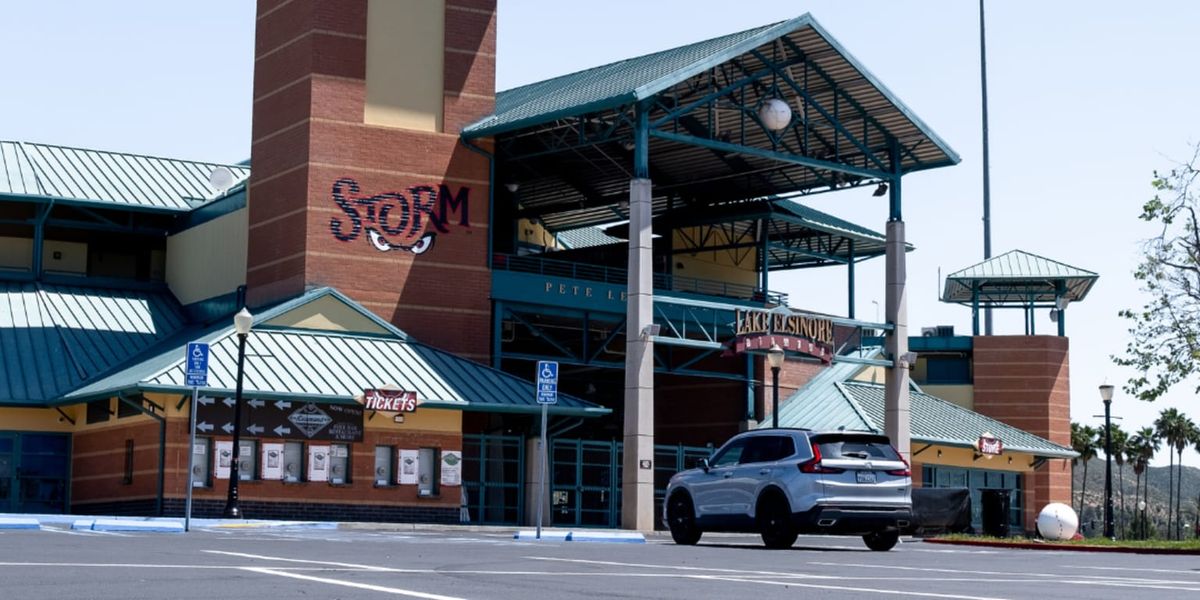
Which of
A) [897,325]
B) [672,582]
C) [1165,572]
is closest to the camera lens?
[672,582]

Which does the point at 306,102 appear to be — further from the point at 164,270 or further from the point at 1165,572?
the point at 1165,572

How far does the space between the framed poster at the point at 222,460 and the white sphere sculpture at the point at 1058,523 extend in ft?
60.3

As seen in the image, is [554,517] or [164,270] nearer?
[554,517]

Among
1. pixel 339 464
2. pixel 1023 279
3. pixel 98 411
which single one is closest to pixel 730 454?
pixel 339 464

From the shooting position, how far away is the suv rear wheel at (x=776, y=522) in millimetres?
25250

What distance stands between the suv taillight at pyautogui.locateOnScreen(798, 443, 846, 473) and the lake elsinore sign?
20.5 metres

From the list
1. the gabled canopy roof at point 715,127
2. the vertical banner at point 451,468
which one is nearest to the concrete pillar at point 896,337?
the gabled canopy roof at point 715,127

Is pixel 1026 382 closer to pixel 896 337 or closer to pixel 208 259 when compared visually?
pixel 896 337

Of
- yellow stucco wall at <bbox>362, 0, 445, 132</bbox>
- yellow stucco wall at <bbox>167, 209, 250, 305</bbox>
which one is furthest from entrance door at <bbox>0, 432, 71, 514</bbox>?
yellow stucco wall at <bbox>362, 0, 445, 132</bbox>

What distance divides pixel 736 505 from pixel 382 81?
21.9m

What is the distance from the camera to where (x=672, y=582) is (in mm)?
14609

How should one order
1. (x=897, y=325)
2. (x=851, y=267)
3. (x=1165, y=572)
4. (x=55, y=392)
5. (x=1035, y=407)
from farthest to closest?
(x=1035, y=407), (x=851, y=267), (x=897, y=325), (x=55, y=392), (x=1165, y=572)

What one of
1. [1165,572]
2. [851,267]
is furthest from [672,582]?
[851,267]

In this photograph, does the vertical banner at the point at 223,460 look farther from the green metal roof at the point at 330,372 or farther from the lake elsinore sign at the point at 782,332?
the lake elsinore sign at the point at 782,332
